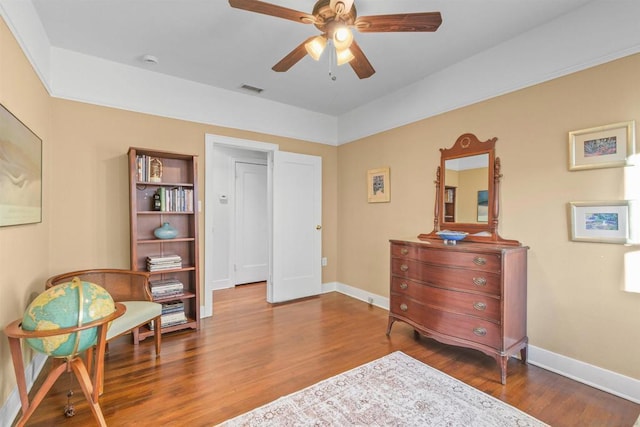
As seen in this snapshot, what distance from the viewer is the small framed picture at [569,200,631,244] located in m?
2.01

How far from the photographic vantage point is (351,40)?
1.90 meters

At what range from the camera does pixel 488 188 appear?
2754mm

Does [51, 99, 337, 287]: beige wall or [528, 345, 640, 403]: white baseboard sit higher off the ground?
[51, 99, 337, 287]: beige wall

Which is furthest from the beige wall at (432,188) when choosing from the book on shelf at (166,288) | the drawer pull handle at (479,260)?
the drawer pull handle at (479,260)

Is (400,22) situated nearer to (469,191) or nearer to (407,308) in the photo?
(469,191)

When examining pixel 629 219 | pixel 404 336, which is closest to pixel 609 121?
pixel 629 219

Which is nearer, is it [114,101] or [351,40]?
[351,40]

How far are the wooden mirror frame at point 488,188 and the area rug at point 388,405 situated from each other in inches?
51.3

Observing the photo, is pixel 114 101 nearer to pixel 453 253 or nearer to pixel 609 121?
pixel 453 253

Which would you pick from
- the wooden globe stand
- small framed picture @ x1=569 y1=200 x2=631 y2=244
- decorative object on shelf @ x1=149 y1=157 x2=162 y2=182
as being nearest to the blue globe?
the wooden globe stand

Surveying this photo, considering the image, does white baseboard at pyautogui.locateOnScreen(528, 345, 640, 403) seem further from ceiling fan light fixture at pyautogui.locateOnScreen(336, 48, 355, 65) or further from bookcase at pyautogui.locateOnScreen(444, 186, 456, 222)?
ceiling fan light fixture at pyautogui.locateOnScreen(336, 48, 355, 65)

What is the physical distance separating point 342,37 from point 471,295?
7.02 feet

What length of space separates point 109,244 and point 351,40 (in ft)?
9.78

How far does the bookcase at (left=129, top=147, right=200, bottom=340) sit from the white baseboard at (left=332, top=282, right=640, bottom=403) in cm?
319
